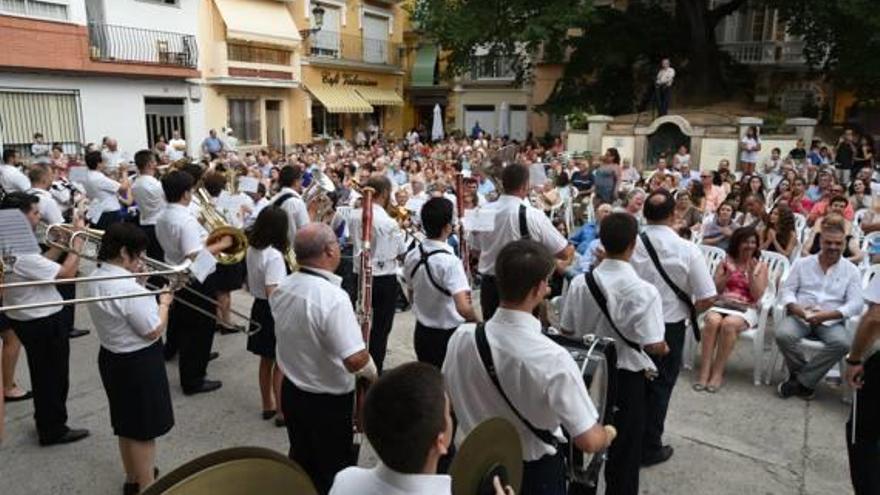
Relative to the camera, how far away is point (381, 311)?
5020 millimetres

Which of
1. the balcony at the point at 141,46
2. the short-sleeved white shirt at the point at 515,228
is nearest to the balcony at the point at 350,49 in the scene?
the balcony at the point at 141,46

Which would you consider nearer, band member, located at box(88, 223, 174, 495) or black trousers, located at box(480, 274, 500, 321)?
band member, located at box(88, 223, 174, 495)

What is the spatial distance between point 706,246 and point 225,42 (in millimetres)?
19770

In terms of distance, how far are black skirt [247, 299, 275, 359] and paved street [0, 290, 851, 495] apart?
1.83ft

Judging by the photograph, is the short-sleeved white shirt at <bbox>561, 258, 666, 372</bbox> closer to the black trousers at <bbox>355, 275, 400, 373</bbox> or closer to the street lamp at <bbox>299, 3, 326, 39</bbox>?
the black trousers at <bbox>355, 275, 400, 373</bbox>

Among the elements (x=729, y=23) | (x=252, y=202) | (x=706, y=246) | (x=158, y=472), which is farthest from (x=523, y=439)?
(x=729, y=23)

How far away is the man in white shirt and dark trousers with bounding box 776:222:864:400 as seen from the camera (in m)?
5.06

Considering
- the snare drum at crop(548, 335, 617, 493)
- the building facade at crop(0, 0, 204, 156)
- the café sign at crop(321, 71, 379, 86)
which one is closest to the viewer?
the snare drum at crop(548, 335, 617, 493)

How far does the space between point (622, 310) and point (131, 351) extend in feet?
8.64

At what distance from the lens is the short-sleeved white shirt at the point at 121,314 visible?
3339 mm

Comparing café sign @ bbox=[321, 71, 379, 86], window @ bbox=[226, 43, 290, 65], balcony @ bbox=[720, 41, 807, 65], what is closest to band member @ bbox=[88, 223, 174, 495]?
window @ bbox=[226, 43, 290, 65]

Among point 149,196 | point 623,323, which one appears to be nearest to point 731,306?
point 623,323

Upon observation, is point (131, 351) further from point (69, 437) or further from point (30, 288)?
point (69, 437)

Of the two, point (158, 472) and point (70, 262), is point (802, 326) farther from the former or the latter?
point (70, 262)
